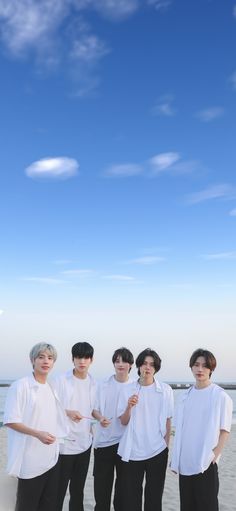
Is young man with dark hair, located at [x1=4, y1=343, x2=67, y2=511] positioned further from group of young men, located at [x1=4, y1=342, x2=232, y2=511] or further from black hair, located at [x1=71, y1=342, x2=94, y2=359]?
black hair, located at [x1=71, y1=342, x2=94, y2=359]

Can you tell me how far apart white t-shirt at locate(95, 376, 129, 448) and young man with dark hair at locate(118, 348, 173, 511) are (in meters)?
0.12

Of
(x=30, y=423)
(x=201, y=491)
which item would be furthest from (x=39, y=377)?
(x=201, y=491)

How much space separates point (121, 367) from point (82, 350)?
466 millimetres

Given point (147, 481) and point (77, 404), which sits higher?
point (77, 404)

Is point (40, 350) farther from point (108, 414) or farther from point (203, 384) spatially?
point (203, 384)

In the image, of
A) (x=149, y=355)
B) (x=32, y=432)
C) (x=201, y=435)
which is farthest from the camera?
(x=149, y=355)

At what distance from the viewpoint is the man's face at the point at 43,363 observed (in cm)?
389

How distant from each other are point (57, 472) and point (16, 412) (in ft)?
2.23

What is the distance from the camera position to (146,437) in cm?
448

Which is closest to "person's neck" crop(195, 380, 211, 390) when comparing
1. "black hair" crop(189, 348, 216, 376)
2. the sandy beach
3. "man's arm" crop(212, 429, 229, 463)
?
"black hair" crop(189, 348, 216, 376)

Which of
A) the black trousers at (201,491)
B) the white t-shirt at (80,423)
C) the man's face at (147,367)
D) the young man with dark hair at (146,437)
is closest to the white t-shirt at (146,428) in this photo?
the young man with dark hair at (146,437)

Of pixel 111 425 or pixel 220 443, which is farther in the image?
pixel 111 425

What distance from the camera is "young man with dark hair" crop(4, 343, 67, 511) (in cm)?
371

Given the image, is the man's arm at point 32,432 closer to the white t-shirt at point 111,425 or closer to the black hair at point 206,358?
the white t-shirt at point 111,425
